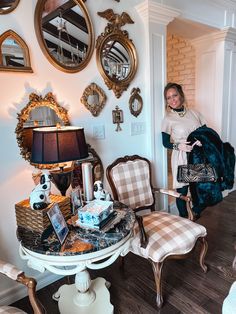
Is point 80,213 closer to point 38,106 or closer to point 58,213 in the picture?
point 58,213

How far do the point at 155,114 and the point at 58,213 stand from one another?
4.95ft

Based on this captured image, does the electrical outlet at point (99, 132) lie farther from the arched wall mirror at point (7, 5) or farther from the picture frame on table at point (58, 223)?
the arched wall mirror at point (7, 5)

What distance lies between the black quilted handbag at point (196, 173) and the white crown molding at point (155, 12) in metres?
1.42

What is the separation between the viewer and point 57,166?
1.74 meters

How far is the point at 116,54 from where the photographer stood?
6.77 ft

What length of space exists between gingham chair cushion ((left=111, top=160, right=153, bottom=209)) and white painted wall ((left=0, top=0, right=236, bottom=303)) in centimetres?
18

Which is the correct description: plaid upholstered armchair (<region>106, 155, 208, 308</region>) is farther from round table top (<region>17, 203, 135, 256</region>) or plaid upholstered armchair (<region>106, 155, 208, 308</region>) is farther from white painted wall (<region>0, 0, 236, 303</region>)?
round table top (<region>17, 203, 135, 256</region>)

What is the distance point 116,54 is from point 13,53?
0.88 m

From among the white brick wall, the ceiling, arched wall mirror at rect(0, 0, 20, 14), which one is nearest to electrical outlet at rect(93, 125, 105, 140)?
arched wall mirror at rect(0, 0, 20, 14)

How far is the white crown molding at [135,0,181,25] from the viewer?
6.83 feet

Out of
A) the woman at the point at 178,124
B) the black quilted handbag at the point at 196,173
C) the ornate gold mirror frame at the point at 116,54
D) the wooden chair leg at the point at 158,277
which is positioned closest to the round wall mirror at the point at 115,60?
the ornate gold mirror frame at the point at 116,54

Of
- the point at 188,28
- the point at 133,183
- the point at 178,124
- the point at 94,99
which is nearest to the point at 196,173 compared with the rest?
the point at 178,124

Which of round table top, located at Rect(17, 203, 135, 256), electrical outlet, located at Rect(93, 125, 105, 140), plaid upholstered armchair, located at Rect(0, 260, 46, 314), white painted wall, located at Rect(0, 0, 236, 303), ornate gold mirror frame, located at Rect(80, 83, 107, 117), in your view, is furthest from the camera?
electrical outlet, located at Rect(93, 125, 105, 140)

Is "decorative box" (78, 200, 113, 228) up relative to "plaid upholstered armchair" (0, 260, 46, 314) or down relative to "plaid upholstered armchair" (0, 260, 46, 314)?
up
